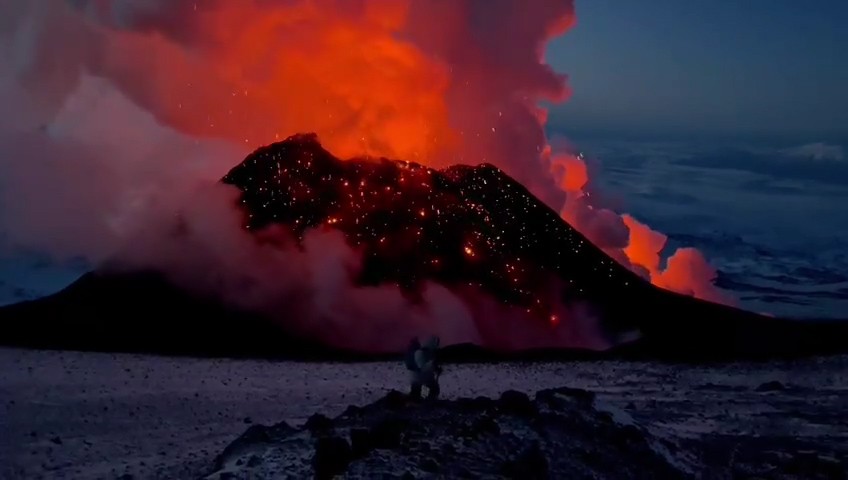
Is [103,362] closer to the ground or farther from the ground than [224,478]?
farther from the ground

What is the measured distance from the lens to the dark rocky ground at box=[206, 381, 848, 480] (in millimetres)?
9305

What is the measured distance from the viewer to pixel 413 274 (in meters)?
21.6

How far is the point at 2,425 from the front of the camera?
11570 millimetres

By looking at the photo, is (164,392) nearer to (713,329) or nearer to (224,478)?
(224,478)

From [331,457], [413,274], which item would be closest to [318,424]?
[331,457]

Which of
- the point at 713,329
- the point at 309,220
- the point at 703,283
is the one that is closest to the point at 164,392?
the point at 309,220

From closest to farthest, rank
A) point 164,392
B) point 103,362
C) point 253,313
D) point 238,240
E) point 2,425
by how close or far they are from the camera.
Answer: point 2,425 < point 164,392 < point 103,362 < point 253,313 < point 238,240

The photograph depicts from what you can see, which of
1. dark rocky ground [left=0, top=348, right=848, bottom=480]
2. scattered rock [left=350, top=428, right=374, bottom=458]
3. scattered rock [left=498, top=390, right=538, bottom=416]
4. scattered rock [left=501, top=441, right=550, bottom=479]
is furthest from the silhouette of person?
scattered rock [left=501, top=441, right=550, bottom=479]

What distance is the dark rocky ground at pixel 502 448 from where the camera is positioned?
9.30 meters

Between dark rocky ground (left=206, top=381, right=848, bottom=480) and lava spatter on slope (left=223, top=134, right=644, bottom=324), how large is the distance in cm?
935

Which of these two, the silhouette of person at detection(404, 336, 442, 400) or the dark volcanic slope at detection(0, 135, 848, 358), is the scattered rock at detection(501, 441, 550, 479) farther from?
the dark volcanic slope at detection(0, 135, 848, 358)

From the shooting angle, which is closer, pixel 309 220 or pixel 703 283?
pixel 309 220

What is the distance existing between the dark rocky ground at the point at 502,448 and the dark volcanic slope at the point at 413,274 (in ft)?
22.1

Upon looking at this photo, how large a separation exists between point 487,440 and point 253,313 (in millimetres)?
10693
